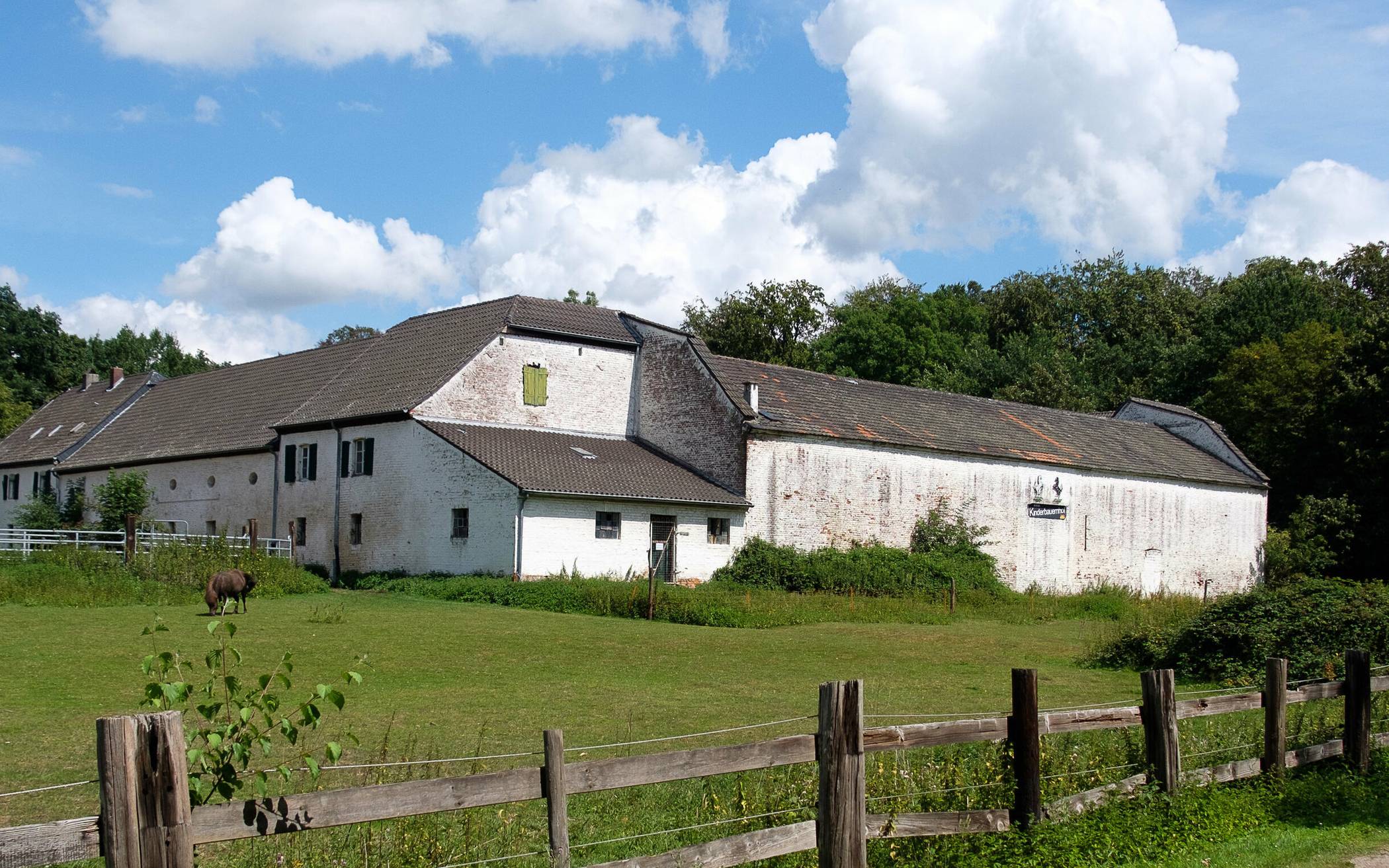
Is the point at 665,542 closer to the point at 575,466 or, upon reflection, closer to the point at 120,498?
the point at 575,466

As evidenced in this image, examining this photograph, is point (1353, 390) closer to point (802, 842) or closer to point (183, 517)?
point (183, 517)

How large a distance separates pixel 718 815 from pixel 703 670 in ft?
33.3

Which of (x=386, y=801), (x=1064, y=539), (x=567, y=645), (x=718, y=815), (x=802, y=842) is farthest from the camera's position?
(x=1064, y=539)

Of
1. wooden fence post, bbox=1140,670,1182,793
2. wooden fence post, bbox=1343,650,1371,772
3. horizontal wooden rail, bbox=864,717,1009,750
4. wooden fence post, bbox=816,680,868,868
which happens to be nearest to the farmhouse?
wooden fence post, bbox=1343,650,1371,772

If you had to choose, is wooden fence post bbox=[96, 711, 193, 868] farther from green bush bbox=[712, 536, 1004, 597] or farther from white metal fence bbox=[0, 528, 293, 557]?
green bush bbox=[712, 536, 1004, 597]

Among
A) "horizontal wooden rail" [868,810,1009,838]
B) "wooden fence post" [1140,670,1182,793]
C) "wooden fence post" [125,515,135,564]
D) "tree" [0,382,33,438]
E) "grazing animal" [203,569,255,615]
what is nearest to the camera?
"horizontal wooden rail" [868,810,1009,838]

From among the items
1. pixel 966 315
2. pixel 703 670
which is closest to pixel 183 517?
pixel 703 670

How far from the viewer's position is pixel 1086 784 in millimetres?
9695

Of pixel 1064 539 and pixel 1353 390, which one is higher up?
pixel 1353 390

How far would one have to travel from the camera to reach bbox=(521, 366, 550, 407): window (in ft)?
139

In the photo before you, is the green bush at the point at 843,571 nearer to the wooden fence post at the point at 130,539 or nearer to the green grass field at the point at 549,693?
the green grass field at the point at 549,693

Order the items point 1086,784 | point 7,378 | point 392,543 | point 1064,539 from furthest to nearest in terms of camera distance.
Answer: point 7,378
point 1064,539
point 392,543
point 1086,784

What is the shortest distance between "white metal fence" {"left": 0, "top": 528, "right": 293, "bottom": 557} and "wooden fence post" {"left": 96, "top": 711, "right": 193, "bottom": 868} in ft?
Result: 94.3

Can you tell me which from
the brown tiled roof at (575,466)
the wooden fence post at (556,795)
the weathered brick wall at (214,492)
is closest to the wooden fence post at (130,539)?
the brown tiled roof at (575,466)
